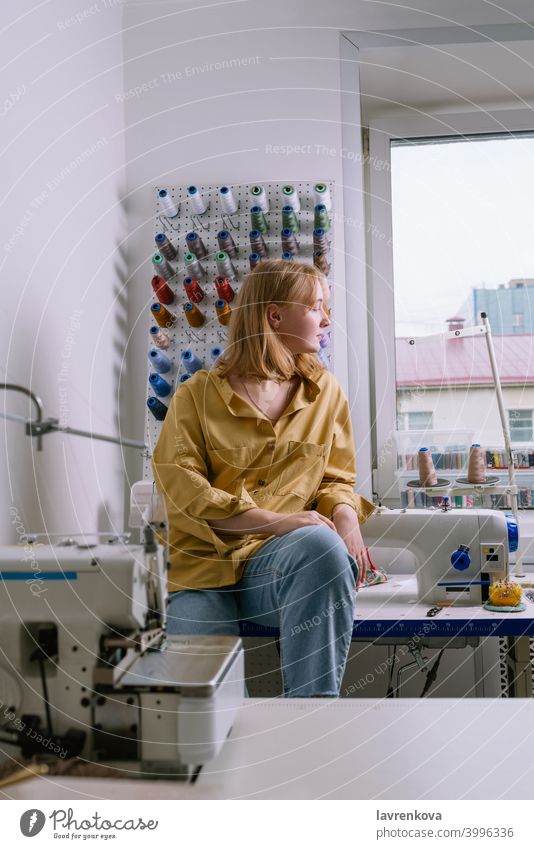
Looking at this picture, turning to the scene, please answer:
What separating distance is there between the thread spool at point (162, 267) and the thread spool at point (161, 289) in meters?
0.03

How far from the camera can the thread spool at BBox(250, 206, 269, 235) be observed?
88.8 inches

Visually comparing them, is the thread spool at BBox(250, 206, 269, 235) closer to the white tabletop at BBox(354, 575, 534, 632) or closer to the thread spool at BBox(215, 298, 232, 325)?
the thread spool at BBox(215, 298, 232, 325)

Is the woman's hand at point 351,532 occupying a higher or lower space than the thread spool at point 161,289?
lower

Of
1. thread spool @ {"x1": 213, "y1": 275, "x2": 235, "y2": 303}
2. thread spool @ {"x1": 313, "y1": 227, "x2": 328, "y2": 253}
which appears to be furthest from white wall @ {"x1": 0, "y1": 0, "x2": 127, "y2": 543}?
thread spool @ {"x1": 313, "y1": 227, "x2": 328, "y2": 253}

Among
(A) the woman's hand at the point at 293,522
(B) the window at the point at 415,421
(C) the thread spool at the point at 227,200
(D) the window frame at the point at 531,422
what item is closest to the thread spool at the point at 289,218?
(C) the thread spool at the point at 227,200

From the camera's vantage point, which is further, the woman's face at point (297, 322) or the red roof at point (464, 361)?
the red roof at point (464, 361)

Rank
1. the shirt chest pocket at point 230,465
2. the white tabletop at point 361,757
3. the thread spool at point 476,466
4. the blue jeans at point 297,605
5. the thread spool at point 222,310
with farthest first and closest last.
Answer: the thread spool at point 222,310 → the thread spool at point 476,466 → the shirt chest pocket at point 230,465 → the blue jeans at point 297,605 → the white tabletop at point 361,757

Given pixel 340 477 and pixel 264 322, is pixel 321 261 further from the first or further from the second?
pixel 340 477

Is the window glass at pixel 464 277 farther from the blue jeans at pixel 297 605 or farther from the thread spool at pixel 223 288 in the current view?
the blue jeans at pixel 297 605

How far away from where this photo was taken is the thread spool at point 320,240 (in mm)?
2254

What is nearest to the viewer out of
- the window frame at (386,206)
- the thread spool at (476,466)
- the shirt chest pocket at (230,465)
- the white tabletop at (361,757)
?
the white tabletop at (361,757)

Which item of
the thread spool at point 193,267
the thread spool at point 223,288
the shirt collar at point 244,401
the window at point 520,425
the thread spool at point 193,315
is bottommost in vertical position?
the window at point 520,425
